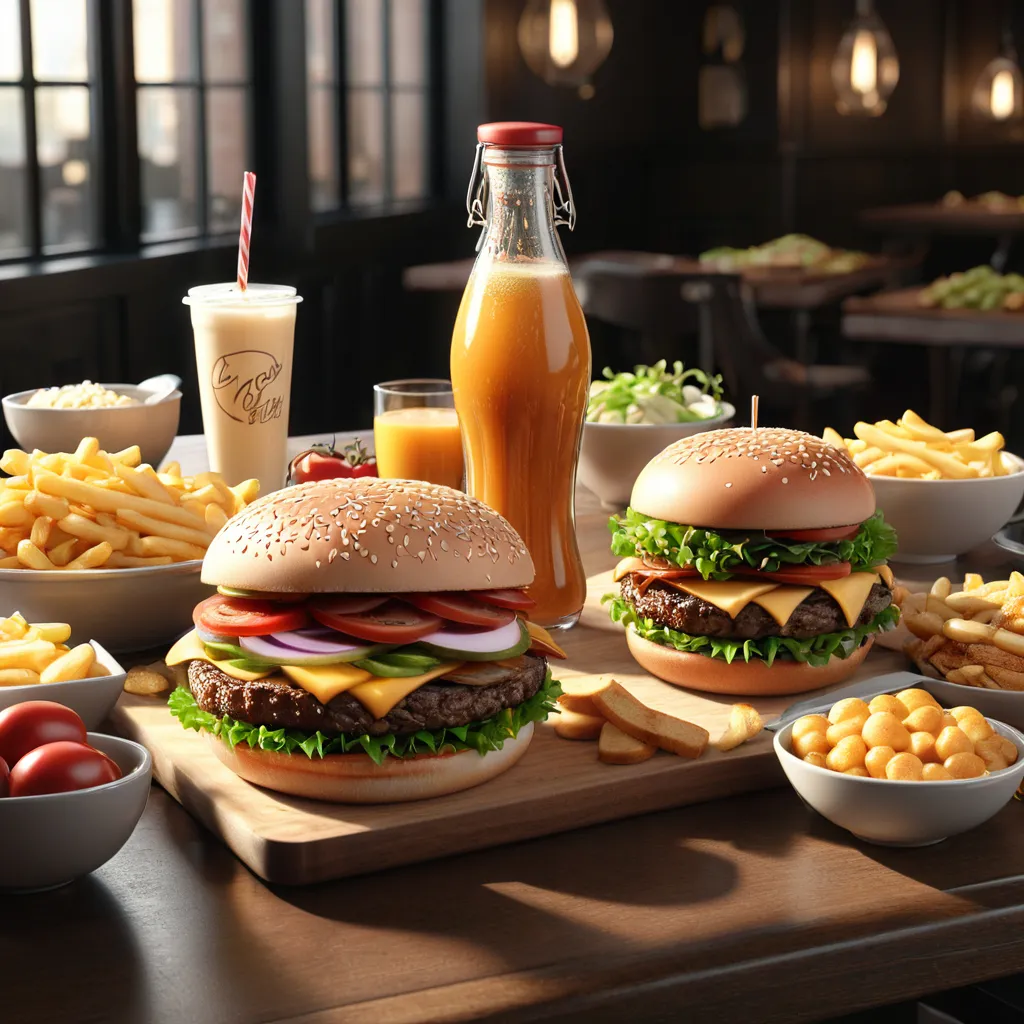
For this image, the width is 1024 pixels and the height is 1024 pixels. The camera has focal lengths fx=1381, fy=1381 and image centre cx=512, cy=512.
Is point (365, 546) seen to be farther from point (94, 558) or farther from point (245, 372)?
point (245, 372)

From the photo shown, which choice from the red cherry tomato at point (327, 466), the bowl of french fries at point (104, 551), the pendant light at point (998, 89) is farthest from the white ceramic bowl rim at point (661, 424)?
the pendant light at point (998, 89)

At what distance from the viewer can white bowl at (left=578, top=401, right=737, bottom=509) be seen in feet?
8.02

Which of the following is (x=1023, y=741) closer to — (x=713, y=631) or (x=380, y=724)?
(x=713, y=631)

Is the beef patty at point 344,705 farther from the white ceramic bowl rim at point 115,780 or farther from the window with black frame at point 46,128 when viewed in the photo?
the window with black frame at point 46,128

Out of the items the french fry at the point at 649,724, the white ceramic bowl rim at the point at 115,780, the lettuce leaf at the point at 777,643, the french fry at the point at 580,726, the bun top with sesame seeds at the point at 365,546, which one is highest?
the bun top with sesame seeds at the point at 365,546

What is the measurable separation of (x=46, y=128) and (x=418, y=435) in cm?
392

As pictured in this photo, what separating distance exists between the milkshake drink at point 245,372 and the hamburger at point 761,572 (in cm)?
80

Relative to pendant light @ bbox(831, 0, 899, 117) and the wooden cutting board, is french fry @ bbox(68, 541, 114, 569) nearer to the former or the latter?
the wooden cutting board

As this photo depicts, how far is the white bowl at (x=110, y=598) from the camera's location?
1657mm

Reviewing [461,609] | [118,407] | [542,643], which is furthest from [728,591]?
[118,407]

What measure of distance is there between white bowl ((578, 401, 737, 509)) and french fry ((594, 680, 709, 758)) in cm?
97

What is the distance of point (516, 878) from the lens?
125 cm

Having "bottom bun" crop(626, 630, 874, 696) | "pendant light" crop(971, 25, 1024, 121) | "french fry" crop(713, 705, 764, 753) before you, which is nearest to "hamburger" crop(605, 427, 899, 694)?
"bottom bun" crop(626, 630, 874, 696)

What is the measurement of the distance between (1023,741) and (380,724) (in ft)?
1.98
